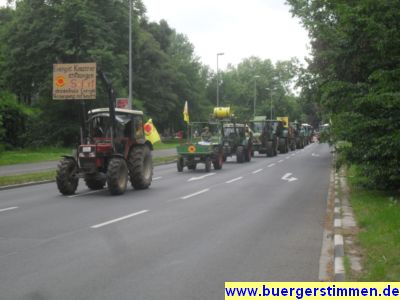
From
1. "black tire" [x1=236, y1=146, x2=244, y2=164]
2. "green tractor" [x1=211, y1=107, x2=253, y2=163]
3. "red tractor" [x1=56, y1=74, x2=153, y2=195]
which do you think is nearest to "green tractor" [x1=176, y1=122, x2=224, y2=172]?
"green tractor" [x1=211, y1=107, x2=253, y2=163]

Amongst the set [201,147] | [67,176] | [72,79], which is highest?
[72,79]

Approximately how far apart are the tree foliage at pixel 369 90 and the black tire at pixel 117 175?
224 inches

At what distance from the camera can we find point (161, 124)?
2611 inches

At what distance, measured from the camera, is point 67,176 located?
15.6 meters

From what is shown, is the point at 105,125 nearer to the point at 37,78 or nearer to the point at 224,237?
the point at 224,237

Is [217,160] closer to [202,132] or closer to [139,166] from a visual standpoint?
[202,132]

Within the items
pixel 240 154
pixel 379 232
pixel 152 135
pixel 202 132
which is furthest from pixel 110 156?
pixel 240 154

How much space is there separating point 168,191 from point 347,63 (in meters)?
6.25

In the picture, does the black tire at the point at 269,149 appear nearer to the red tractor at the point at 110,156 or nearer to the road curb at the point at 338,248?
the red tractor at the point at 110,156

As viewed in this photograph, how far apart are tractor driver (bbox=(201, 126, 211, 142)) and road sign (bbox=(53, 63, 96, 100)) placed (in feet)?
17.9

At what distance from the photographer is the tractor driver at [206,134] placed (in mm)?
26266

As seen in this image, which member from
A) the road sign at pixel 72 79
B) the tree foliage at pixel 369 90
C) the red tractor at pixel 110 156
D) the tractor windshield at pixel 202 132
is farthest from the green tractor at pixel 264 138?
the tree foliage at pixel 369 90

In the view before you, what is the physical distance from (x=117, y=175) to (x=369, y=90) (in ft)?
22.5

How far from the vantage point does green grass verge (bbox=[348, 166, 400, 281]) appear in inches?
255
